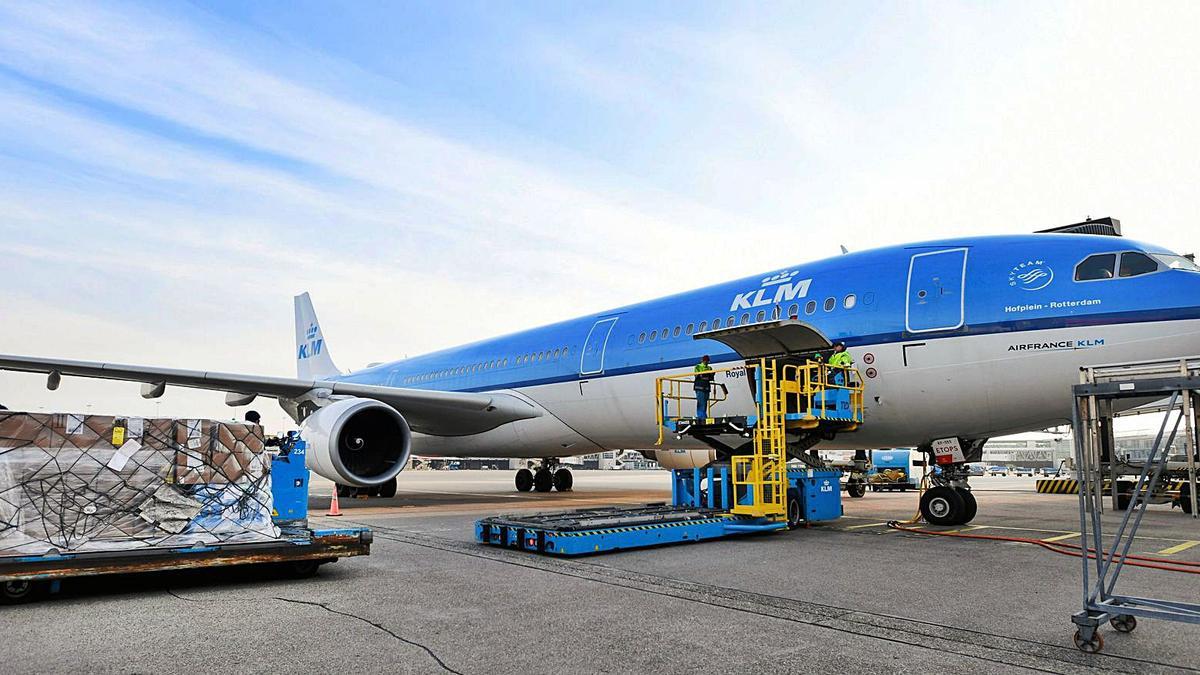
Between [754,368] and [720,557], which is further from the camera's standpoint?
[754,368]

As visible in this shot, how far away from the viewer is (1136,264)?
8.10 meters

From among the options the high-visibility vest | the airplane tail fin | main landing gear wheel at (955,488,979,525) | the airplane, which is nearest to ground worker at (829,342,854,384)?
the high-visibility vest

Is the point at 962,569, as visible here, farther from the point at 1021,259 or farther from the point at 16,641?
the point at 16,641

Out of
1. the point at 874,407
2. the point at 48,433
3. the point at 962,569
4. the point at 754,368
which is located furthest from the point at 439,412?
the point at 962,569

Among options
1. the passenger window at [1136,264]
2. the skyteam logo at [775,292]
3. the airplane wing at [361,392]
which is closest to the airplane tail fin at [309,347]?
the airplane wing at [361,392]

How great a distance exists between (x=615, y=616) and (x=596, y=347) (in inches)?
349

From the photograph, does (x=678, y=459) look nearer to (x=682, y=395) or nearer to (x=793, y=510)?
(x=682, y=395)

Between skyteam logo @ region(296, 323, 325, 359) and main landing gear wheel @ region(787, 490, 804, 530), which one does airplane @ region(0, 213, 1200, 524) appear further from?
skyteam logo @ region(296, 323, 325, 359)

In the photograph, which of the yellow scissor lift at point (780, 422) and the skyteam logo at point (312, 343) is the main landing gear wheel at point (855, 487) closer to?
the yellow scissor lift at point (780, 422)

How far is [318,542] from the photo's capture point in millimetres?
6105

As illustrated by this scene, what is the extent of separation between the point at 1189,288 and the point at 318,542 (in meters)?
8.50

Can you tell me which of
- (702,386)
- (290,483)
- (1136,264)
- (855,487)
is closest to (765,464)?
(702,386)

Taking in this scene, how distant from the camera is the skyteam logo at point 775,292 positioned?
1053 centimetres

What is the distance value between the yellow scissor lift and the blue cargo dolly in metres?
0.20
